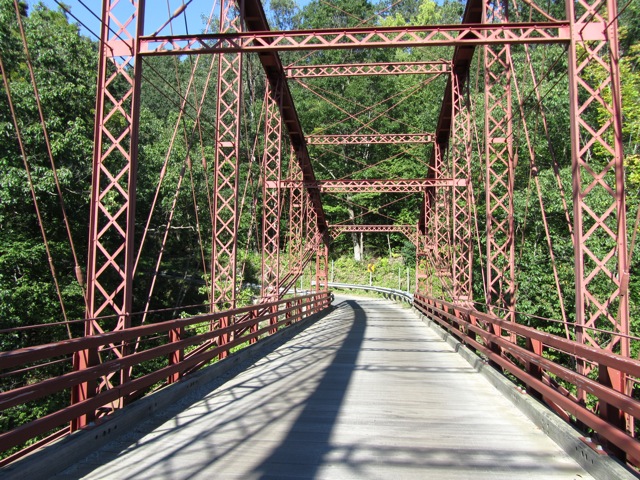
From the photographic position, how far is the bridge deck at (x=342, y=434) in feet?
14.3

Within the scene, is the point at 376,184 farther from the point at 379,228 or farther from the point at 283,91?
the point at 379,228

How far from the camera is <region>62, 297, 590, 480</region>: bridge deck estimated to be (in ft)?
14.3

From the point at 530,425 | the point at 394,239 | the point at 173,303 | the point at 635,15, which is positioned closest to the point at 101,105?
the point at 530,425

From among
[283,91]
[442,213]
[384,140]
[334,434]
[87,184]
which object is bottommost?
[334,434]

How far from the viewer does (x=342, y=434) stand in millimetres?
5395

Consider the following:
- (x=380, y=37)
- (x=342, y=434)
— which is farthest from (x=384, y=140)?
(x=342, y=434)

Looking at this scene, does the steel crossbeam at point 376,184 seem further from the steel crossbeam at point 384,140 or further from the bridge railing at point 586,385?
the bridge railing at point 586,385

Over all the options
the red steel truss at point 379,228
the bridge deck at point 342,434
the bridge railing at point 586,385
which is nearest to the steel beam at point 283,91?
the red steel truss at point 379,228

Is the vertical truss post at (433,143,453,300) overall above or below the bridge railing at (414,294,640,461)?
above

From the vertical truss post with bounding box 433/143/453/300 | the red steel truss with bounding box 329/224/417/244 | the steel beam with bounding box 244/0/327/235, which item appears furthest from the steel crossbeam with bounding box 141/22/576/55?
the red steel truss with bounding box 329/224/417/244

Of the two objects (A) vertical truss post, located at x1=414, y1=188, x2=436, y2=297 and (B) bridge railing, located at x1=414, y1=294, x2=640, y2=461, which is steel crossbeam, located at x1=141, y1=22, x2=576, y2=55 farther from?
(A) vertical truss post, located at x1=414, y1=188, x2=436, y2=297

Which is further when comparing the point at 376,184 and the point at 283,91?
the point at 376,184

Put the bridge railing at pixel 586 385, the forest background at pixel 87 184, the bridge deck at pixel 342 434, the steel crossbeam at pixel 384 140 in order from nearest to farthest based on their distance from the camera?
the bridge railing at pixel 586 385 → the bridge deck at pixel 342 434 → the forest background at pixel 87 184 → the steel crossbeam at pixel 384 140

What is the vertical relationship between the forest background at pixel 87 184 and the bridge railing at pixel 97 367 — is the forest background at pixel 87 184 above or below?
above
